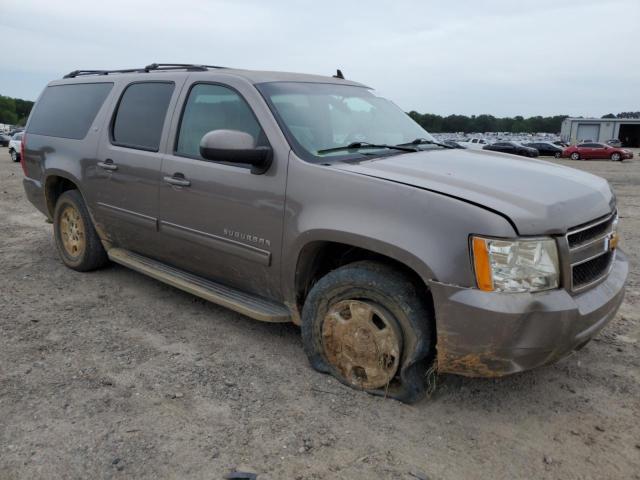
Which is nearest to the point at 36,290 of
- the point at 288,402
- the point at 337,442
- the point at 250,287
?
the point at 250,287

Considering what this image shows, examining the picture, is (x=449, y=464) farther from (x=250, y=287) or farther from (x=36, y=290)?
(x=36, y=290)

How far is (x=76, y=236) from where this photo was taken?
5.25m

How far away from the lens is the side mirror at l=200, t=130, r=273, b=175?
3.17m

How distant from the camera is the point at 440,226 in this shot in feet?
8.58

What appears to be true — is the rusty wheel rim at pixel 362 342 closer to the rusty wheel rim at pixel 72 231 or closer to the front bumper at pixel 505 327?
the front bumper at pixel 505 327

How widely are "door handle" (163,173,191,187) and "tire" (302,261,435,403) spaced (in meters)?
1.27

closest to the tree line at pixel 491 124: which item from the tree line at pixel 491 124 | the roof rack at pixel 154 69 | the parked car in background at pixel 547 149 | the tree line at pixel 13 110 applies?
the tree line at pixel 491 124

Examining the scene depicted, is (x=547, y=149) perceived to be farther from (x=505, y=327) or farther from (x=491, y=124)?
(x=491, y=124)

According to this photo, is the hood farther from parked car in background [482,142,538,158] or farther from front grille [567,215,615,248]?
parked car in background [482,142,538,158]

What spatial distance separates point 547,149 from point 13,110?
124 m

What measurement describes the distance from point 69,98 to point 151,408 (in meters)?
3.53

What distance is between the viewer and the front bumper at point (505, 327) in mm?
2520

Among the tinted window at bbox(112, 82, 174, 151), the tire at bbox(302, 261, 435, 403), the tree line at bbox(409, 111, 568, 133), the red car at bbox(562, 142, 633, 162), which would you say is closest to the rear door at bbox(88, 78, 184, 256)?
the tinted window at bbox(112, 82, 174, 151)

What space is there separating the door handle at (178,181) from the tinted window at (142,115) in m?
0.37
